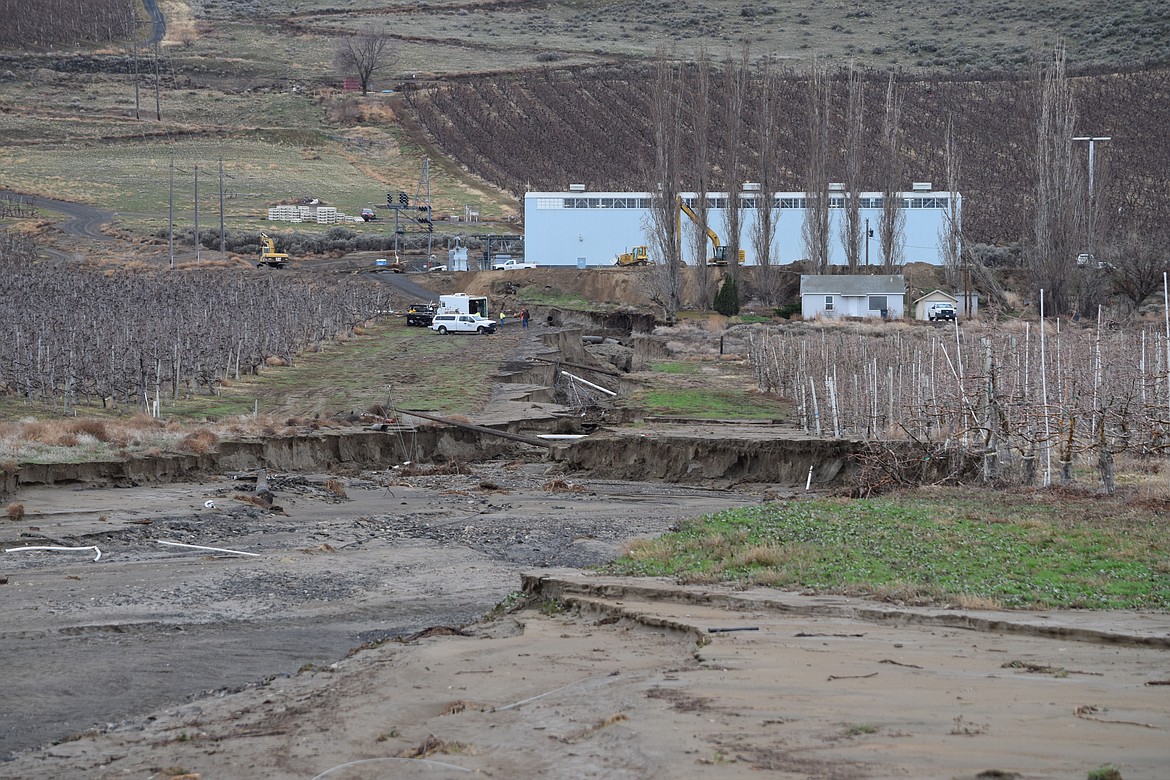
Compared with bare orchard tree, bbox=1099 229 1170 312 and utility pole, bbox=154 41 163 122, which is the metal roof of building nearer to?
bare orchard tree, bbox=1099 229 1170 312

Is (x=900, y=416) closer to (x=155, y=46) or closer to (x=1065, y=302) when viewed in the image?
(x=1065, y=302)

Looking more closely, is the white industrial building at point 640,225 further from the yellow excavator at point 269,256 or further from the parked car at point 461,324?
the parked car at point 461,324

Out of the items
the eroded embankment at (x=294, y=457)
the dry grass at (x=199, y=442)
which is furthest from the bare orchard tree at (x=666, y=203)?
the dry grass at (x=199, y=442)

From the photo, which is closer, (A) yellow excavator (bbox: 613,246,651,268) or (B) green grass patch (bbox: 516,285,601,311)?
(B) green grass patch (bbox: 516,285,601,311)

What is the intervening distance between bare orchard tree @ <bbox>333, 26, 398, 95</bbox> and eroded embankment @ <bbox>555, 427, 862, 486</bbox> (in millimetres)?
118184

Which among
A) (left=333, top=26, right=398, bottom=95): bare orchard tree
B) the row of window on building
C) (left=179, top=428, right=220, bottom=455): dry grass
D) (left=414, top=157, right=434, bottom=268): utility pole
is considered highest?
(left=333, top=26, right=398, bottom=95): bare orchard tree

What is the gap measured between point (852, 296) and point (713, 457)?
41.4 m

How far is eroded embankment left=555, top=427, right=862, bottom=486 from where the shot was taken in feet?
106

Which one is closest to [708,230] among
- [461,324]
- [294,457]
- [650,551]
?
[461,324]

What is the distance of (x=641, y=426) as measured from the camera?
1534 inches

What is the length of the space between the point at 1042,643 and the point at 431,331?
57880mm

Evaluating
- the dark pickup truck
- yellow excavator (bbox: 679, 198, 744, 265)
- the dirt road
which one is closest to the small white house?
yellow excavator (bbox: 679, 198, 744, 265)

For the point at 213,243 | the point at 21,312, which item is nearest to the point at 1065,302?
the point at 21,312

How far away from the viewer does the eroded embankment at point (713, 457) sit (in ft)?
106
